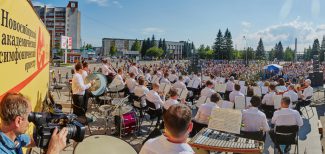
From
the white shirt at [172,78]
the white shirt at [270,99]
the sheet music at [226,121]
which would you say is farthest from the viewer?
the white shirt at [172,78]

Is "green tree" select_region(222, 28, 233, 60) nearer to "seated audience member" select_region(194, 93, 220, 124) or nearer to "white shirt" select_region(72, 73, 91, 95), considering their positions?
"white shirt" select_region(72, 73, 91, 95)

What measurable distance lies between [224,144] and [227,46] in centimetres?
9189

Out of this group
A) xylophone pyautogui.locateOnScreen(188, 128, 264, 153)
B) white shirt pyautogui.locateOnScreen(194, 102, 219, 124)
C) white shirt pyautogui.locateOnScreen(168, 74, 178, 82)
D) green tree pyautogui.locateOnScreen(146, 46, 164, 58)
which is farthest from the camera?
green tree pyautogui.locateOnScreen(146, 46, 164, 58)

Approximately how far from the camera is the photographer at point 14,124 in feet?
7.70

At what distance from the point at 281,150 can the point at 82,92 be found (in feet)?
17.8

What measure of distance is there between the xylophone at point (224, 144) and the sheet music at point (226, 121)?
26.3 inches

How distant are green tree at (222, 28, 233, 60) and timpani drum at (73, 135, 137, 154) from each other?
304ft

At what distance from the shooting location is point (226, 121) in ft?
18.8

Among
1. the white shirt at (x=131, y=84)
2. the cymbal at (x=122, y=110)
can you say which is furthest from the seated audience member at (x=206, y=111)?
the white shirt at (x=131, y=84)

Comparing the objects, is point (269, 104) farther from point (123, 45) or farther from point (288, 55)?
point (123, 45)

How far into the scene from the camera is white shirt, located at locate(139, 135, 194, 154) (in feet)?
8.51

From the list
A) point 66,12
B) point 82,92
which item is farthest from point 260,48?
point 82,92

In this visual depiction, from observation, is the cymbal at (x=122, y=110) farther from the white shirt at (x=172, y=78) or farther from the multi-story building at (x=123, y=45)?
the multi-story building at (x=123, y=45)

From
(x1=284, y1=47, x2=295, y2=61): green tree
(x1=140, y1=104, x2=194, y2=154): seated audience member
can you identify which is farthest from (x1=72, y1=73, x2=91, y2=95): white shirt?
(x1=284, y1=47, x2=295, y2=61): green tree
